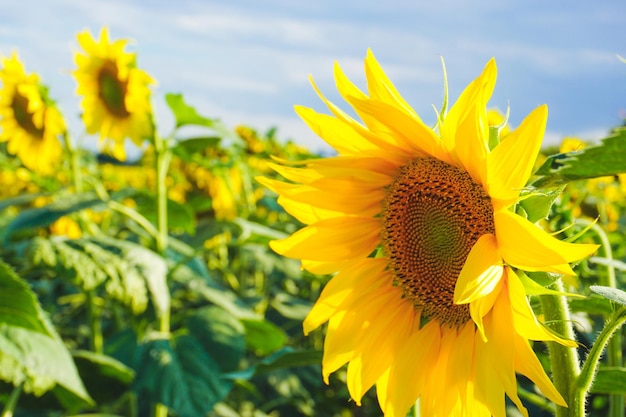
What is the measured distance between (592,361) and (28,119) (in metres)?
2.74

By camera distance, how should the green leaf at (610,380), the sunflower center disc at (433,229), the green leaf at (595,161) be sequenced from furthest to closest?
the sunflower center disc at (433,229) → the green leaf at (610,380) → the green leaf at (595,161)

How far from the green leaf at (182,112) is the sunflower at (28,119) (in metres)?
0.59

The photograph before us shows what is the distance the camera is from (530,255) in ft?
2.55

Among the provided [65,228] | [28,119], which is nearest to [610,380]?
[28,119]

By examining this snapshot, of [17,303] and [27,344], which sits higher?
[17,303]

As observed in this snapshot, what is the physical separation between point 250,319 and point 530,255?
1.55 m

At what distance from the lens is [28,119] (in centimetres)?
311

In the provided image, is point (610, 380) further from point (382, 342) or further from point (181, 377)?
point (181, 377)

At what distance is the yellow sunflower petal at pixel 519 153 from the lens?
78 centimetres

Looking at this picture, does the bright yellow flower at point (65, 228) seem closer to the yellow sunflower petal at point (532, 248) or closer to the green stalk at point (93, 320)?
the green stalk at point (93, 320)

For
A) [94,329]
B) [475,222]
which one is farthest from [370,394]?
[475,222]

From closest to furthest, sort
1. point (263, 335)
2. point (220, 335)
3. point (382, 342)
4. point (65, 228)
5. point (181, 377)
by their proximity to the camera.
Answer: point (382, 342) → point (181, 377) → point (220, 335) → point (263, 335) → point (65, 228)

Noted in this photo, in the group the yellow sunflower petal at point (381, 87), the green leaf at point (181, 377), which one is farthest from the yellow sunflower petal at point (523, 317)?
the green leaf at point (181, 377)

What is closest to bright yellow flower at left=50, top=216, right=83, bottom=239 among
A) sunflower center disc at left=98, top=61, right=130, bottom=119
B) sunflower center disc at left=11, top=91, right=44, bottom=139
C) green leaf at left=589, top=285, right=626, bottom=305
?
sunflower center disc at left=11, top=91, right=44, bottom=139
